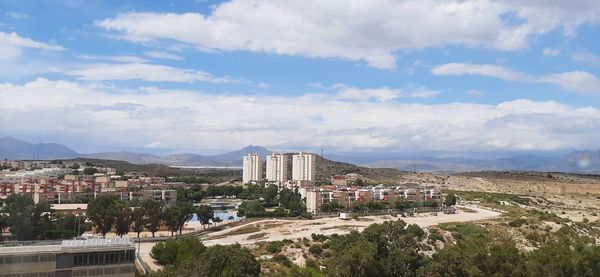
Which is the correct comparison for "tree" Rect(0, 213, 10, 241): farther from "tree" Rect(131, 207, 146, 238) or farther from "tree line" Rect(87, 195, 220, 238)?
"tree" Rect(131, 207, 146, 238)

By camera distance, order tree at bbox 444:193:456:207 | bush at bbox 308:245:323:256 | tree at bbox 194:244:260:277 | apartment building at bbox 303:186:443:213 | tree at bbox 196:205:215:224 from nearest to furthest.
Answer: tree at bbox 194:244:260:277, bush at bbox 308:245:323:256, tree at bbox 196:205:215:224, apartment building at bbox 303:186:443:213, tree at bbox 444:193:456:207

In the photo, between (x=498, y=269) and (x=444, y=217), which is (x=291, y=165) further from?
(x=498, y=269)

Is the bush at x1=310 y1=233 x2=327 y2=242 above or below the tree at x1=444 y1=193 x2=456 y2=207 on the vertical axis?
below

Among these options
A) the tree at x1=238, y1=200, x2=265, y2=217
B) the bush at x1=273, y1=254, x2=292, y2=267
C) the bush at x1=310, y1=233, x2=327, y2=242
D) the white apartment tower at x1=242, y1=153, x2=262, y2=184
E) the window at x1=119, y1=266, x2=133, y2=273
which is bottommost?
the bush at x1=273, y1=254, x2=292, y2=267

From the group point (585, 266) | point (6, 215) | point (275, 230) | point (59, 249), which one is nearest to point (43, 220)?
point (6, 215)

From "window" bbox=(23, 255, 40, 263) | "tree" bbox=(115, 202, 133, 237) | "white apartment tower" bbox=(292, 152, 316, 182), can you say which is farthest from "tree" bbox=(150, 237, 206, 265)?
"white apartment tower" bbox=(292, 152, 316, 182)

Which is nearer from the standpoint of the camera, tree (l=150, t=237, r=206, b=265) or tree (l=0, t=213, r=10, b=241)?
tree (l=150, t=237, r=206, b=265)
